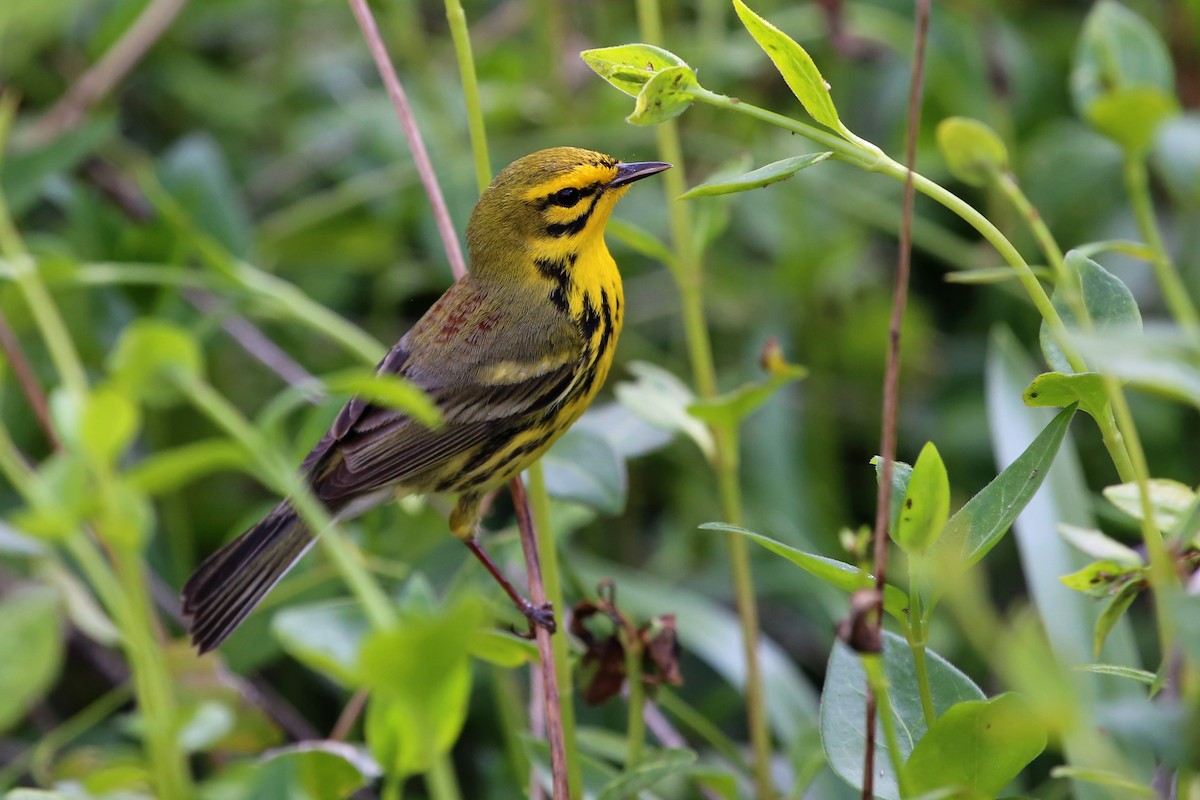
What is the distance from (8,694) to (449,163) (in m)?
1.89

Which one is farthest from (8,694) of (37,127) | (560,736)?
(37,127)

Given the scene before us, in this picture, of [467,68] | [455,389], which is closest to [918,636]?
[467,68]

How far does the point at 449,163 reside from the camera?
10.5ft

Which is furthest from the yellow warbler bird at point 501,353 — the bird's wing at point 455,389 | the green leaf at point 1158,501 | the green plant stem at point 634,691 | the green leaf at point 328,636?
the green leaf at point 1158,501

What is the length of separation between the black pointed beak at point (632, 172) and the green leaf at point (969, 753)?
1.23m

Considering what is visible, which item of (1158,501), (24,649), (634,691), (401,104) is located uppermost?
(401,104)

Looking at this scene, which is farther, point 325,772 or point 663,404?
point 663,404

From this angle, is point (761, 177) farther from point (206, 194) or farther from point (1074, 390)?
point (206, 194)

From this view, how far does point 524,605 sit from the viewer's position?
189 cm

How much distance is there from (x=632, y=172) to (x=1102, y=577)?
1.24 metres

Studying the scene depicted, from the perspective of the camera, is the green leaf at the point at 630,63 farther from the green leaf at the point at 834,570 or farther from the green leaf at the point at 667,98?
the green leaf at the point at 834,570

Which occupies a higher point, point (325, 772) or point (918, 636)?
point (918, 636)

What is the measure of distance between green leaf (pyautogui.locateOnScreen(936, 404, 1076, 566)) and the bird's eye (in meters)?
1.33

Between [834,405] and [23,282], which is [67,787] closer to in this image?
[23,282]
